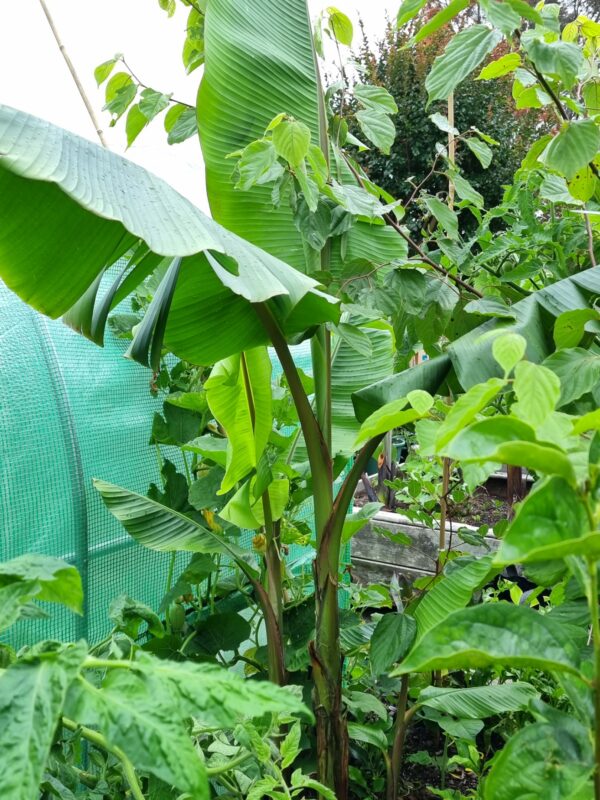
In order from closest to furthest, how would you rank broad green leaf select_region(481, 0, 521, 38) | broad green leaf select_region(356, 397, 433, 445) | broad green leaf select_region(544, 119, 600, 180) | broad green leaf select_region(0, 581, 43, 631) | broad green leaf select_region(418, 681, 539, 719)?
broad green leaf select_region(0, 581, 43, 631), broad green leaf select_region(356, 397, 433, 445), broad green leaf select_region(481, 0, 521, 38), broad green leaf select_region(544, 119, 600, 180), broad green leaf select_region(418, 681, 539, 719)

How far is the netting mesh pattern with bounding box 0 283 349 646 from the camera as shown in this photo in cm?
131

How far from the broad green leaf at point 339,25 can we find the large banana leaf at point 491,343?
798 millimetres

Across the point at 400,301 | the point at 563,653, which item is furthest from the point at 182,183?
the point at 563,653

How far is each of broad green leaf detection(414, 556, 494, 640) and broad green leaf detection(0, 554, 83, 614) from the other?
2.14ft

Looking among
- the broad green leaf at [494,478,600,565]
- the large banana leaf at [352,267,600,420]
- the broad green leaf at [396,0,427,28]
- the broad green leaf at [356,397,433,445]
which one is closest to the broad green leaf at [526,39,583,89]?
the broad green leaf at [396,0,427,28]

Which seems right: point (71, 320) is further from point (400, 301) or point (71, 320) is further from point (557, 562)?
point (557, 562)

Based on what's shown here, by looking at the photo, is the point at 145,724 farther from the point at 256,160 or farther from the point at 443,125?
the point at 443,125

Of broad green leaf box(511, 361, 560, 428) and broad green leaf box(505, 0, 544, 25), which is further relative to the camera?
broad green leaf box(505, 0, 544, 25)

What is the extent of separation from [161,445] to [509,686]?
1.04 metres

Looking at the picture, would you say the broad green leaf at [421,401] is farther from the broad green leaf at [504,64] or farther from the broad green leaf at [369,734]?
the broad green leaf at [369,734]

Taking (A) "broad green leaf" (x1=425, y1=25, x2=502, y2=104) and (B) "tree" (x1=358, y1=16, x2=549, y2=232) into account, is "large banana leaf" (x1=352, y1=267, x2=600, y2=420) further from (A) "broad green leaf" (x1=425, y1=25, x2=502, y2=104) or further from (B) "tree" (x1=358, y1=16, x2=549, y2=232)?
(B) "tree" (x1=358, y1=16, x2=549, y2=232)

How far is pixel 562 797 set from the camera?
15.2 inches

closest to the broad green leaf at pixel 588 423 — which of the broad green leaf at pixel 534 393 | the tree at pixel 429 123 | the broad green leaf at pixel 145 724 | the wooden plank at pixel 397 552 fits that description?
the broad green leaf at pixel 534 393

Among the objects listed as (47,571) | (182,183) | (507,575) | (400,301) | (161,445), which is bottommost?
(507,575)
